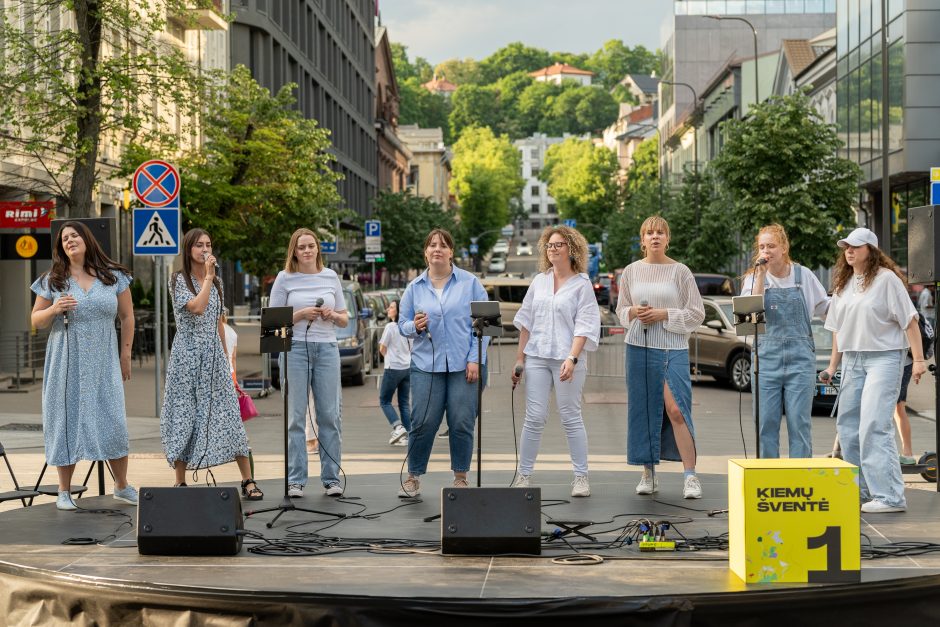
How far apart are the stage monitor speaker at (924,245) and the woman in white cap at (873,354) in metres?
0.94

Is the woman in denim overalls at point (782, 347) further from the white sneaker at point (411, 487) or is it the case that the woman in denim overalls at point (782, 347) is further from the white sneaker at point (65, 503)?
the white sneaker at point (65, 503)

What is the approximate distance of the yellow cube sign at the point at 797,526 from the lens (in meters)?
7.03

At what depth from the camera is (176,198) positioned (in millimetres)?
17531

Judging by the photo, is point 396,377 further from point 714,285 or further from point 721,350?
point 714,285

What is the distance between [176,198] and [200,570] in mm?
10647

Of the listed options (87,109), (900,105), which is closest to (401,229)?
(900,105)

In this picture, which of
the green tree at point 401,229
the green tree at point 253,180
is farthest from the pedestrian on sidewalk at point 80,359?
the green tree at point 401,229

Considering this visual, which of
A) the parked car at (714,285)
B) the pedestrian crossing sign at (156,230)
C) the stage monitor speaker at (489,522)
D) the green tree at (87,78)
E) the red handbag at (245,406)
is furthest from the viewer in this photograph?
the parked car at (714,285)

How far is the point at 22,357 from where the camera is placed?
969 inches

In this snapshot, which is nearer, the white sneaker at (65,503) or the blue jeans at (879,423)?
the blue jeans at (879,423)

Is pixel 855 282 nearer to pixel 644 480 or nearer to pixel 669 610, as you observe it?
pixel 644 480

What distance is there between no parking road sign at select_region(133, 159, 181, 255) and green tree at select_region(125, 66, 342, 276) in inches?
404

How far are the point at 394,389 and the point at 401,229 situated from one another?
5309 centimetres

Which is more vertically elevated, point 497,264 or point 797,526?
point 497,264
